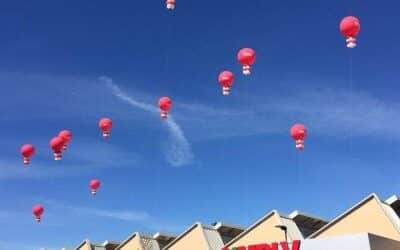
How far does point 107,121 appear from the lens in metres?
37.9

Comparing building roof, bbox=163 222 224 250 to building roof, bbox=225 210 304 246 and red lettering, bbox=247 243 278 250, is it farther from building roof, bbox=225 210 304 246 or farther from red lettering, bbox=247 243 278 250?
red lettering, bbox=247 243 278 250

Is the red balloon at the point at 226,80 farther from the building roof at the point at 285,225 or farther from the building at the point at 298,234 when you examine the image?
the building roof at the point at 285,225

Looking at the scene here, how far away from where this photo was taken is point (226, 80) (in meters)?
34.3

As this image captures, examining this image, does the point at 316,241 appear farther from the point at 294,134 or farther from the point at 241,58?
the point at 241,58

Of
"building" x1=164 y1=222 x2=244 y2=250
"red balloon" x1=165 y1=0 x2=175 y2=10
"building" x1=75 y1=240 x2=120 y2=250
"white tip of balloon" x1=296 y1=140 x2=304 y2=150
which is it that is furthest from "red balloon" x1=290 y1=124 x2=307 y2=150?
"building" x1=75 y1=240 x2=120 y2=250

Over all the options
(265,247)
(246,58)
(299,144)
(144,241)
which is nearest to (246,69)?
(246,58)

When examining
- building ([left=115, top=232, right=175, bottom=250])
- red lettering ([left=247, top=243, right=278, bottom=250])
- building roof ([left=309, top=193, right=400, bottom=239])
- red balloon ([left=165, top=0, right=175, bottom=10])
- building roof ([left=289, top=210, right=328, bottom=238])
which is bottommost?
red lettering ([left=247, top=243, right=278, bottom=250])

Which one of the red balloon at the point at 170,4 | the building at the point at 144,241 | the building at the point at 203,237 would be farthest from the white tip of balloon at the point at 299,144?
the building at the point at 144,241

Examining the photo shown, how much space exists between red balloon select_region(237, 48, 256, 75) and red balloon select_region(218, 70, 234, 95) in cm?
129

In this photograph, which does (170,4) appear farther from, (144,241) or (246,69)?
(144,241)

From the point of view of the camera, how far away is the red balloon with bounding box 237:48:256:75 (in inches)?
1303

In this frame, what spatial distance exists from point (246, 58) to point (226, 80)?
1.90 metres

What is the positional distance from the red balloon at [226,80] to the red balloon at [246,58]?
1.29 meters

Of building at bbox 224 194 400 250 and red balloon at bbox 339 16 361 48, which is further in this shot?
building at bbox 224 194 400 250
